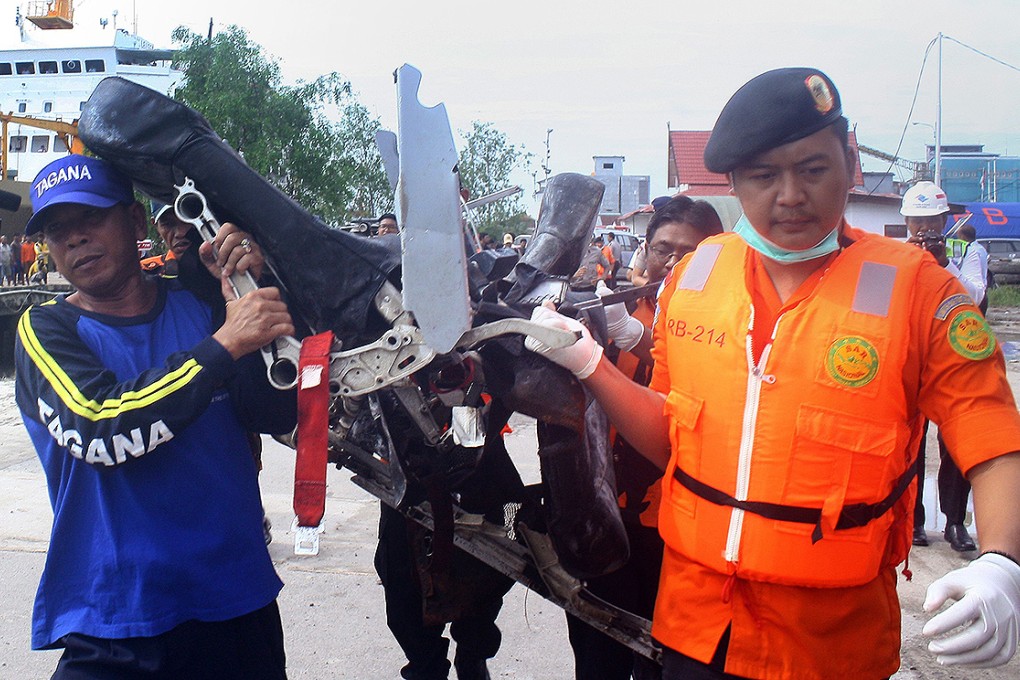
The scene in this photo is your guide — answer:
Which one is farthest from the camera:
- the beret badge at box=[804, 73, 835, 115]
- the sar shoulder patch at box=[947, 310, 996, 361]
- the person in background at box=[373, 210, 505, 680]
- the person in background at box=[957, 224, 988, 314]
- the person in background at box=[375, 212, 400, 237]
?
the person in background at box=[957, 224, 988, 314]

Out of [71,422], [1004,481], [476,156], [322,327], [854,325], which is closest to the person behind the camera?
[1004,481]

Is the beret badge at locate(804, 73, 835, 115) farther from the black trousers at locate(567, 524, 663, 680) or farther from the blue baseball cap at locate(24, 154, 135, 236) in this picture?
the blue baseball cap at locate(24, 154, 135, 236)

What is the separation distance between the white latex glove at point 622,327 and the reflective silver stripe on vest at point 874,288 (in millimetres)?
939

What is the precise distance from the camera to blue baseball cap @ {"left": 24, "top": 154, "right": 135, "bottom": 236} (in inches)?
77.3

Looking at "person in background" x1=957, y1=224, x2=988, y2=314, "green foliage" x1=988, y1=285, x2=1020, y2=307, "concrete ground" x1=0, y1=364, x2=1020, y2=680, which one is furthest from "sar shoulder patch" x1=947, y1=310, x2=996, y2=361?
"green foliage" x1=988, y1=285, x2=1020, y2=307

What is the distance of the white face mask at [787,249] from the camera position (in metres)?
1.82

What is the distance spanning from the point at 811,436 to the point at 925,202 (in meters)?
4.36

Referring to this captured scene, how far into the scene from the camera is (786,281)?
6.24 feet

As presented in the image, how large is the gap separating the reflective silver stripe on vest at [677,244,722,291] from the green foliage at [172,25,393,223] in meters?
12.4

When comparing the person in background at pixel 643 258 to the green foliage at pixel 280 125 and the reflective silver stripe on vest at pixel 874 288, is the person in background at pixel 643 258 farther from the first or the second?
the green foliage at pixel 280 125

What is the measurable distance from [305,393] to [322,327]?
0.20 metres

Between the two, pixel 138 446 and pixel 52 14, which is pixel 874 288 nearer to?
pixel 138 446

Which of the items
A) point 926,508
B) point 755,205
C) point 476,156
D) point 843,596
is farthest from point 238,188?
point 476,156

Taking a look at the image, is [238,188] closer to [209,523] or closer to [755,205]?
[209,523]
